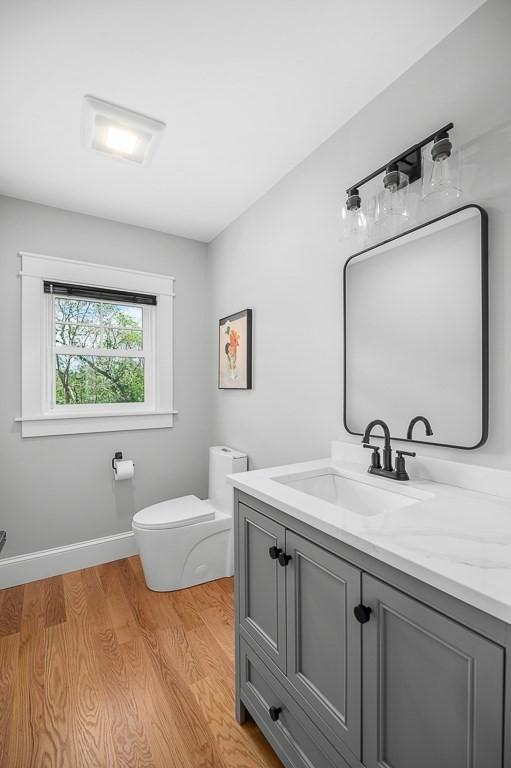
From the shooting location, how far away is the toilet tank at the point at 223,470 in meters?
2.49

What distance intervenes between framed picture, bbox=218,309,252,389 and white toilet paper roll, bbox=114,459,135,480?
86cm

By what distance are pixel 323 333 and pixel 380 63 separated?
1.07 meters

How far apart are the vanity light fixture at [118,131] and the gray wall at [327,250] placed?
755mm

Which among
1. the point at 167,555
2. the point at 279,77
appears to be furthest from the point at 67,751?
the point at 279,77

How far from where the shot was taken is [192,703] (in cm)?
149

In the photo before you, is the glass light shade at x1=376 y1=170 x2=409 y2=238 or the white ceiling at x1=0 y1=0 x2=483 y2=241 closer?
the white ceiling at x1=0 y1=0 x2=483 y2=241

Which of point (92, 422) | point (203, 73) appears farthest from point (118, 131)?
point (92, 422)

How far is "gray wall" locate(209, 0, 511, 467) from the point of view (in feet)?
3.80

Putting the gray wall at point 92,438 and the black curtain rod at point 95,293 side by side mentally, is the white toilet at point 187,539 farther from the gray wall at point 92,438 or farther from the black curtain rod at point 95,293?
the black curtain rod at point 95,293

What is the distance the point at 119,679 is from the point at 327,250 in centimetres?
217

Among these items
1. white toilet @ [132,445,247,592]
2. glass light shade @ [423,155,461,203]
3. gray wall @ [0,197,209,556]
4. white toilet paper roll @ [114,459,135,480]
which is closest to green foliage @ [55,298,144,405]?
gray wall @ [0,197,209,556]

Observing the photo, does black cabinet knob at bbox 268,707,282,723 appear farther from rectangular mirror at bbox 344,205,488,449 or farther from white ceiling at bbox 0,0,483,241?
white ceiling at bbox 0,0,483,241

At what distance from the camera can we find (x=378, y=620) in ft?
2.71

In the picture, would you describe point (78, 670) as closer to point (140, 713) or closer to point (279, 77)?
point (140, 713)
